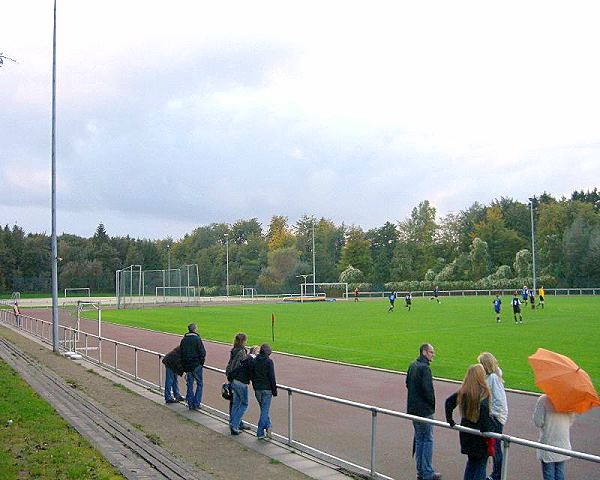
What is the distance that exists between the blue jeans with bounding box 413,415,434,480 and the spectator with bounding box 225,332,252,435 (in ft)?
12.7

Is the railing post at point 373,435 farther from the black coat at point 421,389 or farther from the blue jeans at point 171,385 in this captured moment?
the blue jeans at point 171,385

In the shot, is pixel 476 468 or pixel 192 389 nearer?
pixel 476 468

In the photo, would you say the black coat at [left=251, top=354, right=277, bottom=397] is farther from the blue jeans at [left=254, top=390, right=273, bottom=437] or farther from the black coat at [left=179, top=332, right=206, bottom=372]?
the black coat at [left=179, top=332, right=206, bottom=372]

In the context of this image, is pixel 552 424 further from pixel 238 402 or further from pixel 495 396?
pixel 238 402

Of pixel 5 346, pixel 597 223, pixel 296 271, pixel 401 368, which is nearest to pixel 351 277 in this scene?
pixel 296 271

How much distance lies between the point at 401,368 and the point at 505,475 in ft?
43.0

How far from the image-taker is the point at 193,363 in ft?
45.9

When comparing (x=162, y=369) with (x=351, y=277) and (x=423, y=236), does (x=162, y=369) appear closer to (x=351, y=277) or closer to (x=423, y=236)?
(x=351, y=277)

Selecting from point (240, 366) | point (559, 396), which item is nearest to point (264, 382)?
point (240, 366)

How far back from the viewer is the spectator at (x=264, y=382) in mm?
11203

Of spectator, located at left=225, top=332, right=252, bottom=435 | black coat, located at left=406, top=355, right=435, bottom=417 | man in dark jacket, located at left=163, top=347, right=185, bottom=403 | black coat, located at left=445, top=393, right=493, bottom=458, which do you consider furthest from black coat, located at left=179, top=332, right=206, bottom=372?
black coat, located at left=445, top=393, right=493, bottom=458

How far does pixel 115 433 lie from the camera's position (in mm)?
11867

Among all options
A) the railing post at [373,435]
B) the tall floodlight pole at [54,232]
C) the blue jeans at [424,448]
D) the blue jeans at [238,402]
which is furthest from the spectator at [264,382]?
the tall floodlight pole at [54,232]

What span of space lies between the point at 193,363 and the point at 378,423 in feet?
19.9
